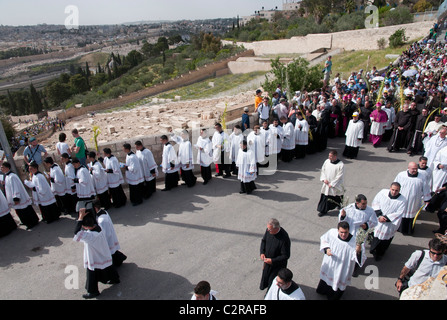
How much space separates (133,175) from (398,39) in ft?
97.8

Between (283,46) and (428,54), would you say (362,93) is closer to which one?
(428,54)

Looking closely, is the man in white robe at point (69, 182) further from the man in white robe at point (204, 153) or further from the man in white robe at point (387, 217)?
the man in white robe at point (387, 217)

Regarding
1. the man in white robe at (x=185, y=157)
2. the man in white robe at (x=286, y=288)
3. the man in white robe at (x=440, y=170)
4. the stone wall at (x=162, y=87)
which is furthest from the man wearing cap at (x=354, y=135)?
the stone wall at (x=162, y=87)

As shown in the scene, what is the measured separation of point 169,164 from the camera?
8.07m

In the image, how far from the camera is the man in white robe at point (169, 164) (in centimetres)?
801

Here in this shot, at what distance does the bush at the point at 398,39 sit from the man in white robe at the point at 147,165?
29145 millimetres

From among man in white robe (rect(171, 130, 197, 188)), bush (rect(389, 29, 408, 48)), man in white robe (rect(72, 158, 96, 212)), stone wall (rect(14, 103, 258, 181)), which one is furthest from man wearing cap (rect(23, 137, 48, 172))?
bush (rect(389, 29, 408, 48))

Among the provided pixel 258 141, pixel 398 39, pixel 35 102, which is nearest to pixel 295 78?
pixel 258 141

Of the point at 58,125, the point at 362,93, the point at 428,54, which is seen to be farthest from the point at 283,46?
the point at 362,93

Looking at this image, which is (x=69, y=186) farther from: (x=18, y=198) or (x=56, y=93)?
(x=56, y=93)

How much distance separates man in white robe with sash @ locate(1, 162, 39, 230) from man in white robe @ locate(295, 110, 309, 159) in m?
7.08

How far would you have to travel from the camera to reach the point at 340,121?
11156 millimetres

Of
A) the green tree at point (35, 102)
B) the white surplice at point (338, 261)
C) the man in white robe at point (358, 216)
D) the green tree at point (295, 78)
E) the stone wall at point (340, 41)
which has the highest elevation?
the stone wall at point (340, 41)

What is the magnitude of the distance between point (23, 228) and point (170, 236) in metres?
3.23
